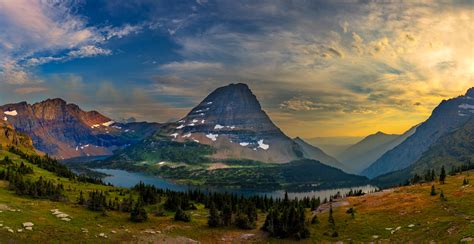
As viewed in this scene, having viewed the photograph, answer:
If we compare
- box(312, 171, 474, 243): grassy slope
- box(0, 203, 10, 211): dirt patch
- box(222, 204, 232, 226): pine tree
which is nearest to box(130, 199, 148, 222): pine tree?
box(222, 204, 232, 226): pine tree

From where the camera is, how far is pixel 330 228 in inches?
3428

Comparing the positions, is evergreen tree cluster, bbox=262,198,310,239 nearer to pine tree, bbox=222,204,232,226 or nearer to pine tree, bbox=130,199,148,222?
pine tree, bbox=222,204,232,226

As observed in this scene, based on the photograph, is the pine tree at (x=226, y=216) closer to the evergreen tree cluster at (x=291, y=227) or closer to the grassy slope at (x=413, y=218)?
the evergreen tree cluster at (x=291, y=227)

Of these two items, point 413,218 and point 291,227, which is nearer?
point 413,218

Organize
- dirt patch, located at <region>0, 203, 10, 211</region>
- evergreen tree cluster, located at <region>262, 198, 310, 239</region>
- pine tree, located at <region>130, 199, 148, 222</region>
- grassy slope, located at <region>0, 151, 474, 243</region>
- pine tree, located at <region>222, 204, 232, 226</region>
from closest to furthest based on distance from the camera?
1. grassy slope, located at <region>0, 151, 474, 243</region>
2. dirt patch, located at <region>0, 203, 10, 211</region>
3. evergreen tree cluster, located at <region>262, 198, 310, 239</region>
4. pine tree, located at <region>130, 199, 148, 222</region>
5. pine tree, located at <region>222, 204, 232, 226</region>

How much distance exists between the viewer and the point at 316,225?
92.6 m

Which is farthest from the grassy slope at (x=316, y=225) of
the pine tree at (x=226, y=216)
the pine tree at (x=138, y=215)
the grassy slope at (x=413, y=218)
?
the pine tree at (x=226, y=216)

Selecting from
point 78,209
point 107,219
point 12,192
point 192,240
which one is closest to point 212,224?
point 192,240

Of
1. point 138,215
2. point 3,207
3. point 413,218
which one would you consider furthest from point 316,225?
point 3,207

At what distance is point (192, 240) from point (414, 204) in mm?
57890

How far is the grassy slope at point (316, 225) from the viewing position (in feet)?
214

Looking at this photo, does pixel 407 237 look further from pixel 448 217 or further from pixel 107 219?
pixel 107 219

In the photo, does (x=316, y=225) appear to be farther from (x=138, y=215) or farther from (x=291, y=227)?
(x=138, y=215)

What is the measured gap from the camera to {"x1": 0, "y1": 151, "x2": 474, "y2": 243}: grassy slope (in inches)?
2569
